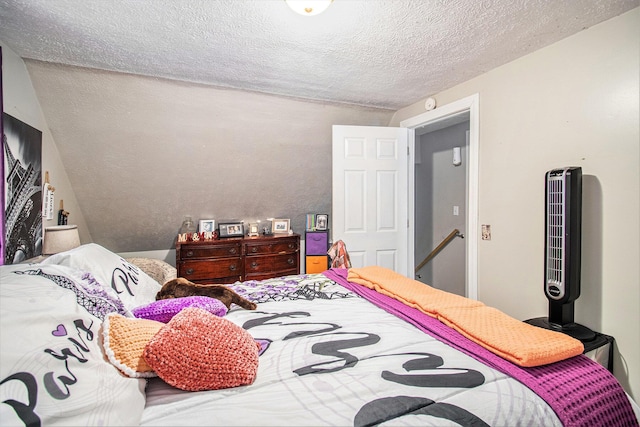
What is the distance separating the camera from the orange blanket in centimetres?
115

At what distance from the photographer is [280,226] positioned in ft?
13.3

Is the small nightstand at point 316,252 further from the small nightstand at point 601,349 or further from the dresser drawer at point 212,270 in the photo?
the small nightstand at point 601,349

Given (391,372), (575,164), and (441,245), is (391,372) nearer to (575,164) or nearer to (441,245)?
(575,164)

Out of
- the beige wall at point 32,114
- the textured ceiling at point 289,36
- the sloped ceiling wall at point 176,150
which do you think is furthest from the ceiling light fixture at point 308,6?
the beige wall at point 32,114

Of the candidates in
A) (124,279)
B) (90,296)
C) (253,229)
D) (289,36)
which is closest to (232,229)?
(253,229)

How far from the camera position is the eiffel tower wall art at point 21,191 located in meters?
1.95

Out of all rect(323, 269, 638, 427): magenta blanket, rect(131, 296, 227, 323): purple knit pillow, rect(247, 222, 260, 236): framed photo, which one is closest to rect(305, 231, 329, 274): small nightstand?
rect(247, 222, 260, 236): framed photo

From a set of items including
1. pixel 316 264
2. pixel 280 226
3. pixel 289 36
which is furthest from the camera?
pixel 280 226

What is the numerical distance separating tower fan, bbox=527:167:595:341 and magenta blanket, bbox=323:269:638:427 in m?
0.79

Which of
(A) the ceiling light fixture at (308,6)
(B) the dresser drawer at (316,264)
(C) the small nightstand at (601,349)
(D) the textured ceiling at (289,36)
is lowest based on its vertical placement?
(C) the small nightstand at (601,349)

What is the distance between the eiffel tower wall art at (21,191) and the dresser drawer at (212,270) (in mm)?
1261

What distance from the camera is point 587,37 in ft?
6.44

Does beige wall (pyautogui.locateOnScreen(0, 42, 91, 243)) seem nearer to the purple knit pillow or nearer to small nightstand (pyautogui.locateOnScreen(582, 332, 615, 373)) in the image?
the purple knit pillow

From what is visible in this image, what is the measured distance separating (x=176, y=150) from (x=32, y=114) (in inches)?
42.9
